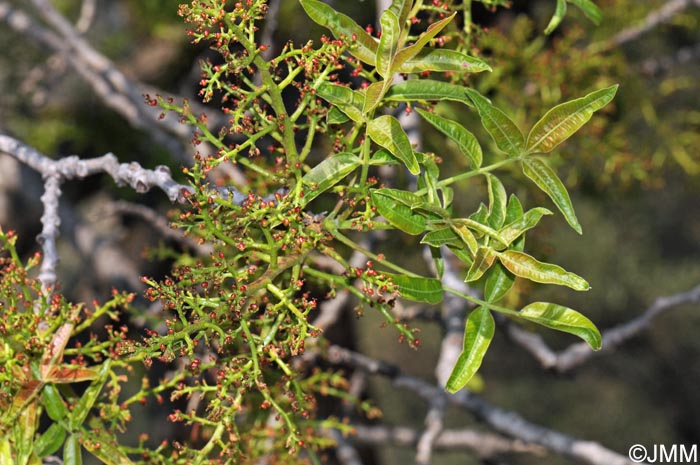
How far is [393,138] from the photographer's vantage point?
75 cm

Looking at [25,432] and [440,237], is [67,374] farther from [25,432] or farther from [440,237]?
[440,237]

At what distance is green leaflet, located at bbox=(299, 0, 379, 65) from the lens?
782 millimetres

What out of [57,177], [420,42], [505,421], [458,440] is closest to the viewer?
[420,42]

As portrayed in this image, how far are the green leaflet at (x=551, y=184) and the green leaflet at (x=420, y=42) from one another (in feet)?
0.58

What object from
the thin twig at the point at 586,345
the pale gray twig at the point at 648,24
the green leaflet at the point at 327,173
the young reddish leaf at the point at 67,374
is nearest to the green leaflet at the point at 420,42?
the green leaflet at the point at 327,173

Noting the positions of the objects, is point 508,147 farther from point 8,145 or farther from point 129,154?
A: point 129,154

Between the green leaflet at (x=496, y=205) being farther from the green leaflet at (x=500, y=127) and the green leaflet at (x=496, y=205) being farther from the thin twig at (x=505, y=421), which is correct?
the thin twig at (x=505, y=421)

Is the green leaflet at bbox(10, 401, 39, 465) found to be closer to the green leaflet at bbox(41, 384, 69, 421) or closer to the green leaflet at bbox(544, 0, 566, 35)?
the green leaflet at bbox(41, 384, 69, 421)

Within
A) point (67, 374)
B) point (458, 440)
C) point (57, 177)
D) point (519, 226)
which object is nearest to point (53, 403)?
point (67, 374)

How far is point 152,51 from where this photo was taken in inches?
100

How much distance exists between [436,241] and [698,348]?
4.27m

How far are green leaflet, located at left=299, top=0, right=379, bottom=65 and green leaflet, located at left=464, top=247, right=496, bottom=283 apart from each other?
0.23 meters

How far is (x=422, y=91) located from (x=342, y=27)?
11 centimetres

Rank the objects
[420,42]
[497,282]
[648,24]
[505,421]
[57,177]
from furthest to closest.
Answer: [648,24], [505,421], [57,177], [497,282], [420,42]
